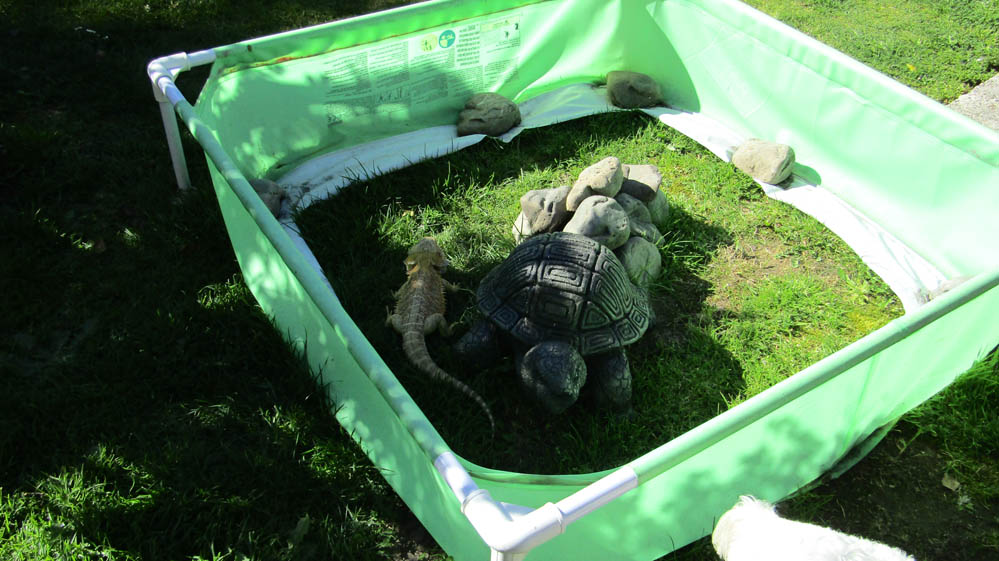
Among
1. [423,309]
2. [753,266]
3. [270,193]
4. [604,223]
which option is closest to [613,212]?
[604,223]

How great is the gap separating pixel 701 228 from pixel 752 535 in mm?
2669

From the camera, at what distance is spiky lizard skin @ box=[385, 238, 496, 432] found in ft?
11.2

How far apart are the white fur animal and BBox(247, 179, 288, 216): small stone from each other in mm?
3168

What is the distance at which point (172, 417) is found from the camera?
3264 mm

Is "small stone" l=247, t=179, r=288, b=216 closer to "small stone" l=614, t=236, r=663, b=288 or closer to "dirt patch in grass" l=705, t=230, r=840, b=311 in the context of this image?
"small stone" l=614, t=236, r=663, b=288

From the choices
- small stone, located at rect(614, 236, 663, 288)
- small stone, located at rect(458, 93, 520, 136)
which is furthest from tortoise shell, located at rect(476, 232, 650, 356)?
small stone, located at rect(458, 93, 520, 136)

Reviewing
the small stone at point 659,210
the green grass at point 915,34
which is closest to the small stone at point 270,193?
the small stone at point 659,210

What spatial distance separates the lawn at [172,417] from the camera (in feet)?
9.43

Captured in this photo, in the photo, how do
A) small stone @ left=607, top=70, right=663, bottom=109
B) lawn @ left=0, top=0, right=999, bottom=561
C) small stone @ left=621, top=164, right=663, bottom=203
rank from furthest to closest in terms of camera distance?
small stone @ left=607, top=70, right=663, bottom=109 < small stone @ left=621, top=164, right=663, bottom=203 < lawn @ left=0, top=0, right=999, bottom=561

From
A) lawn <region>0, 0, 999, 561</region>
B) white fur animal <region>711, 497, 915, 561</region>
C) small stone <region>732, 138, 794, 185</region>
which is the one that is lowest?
lawn <region>0, 0, 999, 561</region>

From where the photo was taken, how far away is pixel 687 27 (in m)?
5.18

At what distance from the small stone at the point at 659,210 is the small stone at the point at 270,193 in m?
2.27

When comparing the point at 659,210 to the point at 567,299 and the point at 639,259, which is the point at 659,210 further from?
the point at 567,299

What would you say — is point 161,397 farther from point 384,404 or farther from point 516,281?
point 516,281
